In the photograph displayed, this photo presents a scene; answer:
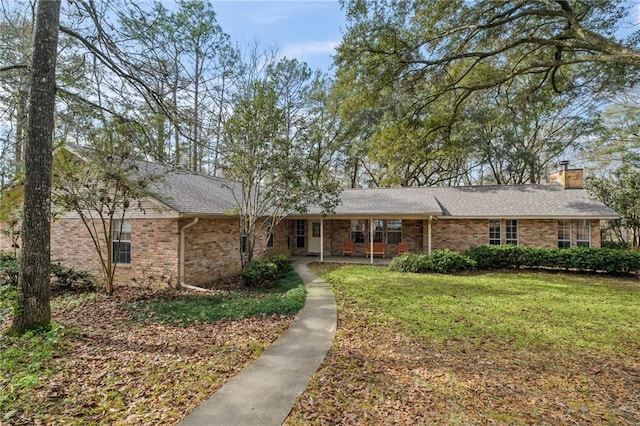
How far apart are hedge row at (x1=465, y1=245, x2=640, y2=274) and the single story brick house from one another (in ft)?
5.57

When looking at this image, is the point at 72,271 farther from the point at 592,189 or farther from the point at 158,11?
the point at 592,189

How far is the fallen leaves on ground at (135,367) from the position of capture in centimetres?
340

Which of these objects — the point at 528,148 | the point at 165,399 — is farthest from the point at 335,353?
the point at 528,148

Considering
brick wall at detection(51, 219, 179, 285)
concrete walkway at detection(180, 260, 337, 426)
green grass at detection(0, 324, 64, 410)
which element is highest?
brick wall at detection(51, 219, 179, 285)

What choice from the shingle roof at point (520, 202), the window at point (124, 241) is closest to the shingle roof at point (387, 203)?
the shingle roof at point (520, 202)

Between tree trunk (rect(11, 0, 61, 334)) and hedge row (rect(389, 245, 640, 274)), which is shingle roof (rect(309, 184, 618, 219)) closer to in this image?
hedge row (rect(389, 245, 640, 274))

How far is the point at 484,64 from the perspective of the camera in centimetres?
1005

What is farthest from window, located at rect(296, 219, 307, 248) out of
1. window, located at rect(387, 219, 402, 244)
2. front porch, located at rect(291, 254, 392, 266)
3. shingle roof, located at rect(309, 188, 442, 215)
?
window, located at rect(387, 219, 402, 244)

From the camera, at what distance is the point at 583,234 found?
14266 mm

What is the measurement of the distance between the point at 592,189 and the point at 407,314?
58.5ft

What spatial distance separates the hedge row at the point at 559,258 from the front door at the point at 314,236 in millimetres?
7680

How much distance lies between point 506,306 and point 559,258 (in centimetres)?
708

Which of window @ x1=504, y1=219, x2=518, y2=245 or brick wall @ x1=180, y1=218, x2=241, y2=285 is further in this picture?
window @ x1=504, y1=219, x2=518, y2=245

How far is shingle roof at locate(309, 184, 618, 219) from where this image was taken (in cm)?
1419
